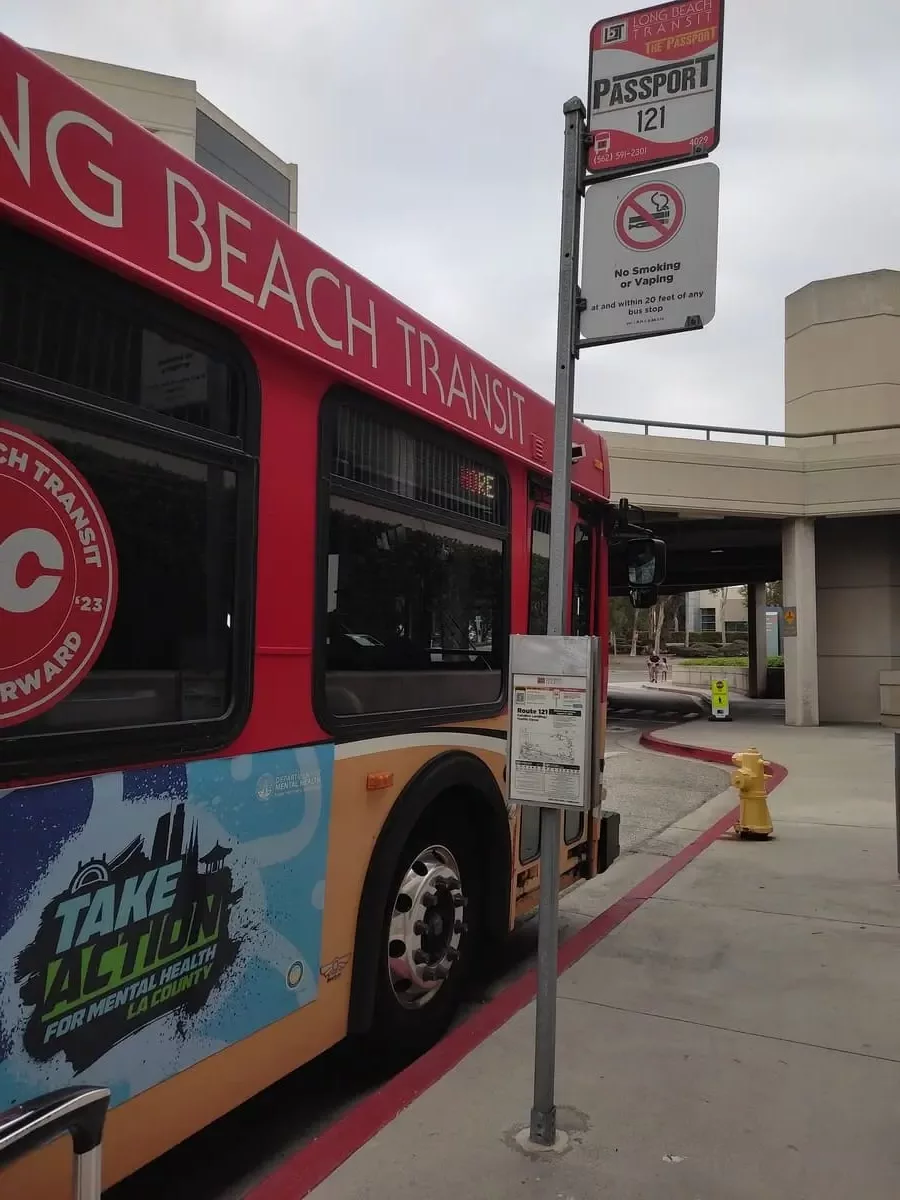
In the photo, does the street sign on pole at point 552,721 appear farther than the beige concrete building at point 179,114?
No

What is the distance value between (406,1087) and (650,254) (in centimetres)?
304

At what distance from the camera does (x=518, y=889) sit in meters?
4.61

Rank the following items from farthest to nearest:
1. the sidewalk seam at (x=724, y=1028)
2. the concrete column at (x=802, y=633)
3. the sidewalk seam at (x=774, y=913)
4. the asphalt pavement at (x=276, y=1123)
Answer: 1. the concrete column at (x=802, y=633)
2. the sidewalk seam at (x=774, y=913)
3. the sidewalk seam at (x=724, y=1028)
4. the asphalt pavement at (x=276, y=1123)

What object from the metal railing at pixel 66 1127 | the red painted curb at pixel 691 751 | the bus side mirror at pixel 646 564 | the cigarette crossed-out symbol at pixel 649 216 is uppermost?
the cigarette crossed-out symbol at pixel 649 216

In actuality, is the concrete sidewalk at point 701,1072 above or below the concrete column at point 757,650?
below

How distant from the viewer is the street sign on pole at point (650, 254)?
9.50ft

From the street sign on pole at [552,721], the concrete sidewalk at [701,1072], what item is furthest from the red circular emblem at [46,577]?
the concrete sidewalk at [701,1072]

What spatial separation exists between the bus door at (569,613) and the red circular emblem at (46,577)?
7.66 feet

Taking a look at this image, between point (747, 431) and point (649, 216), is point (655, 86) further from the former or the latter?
point (747, 431)

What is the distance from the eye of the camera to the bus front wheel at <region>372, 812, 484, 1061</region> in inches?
142

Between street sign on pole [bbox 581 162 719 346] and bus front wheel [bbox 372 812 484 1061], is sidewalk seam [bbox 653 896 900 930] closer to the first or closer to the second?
bus front wheel [bbox 372 812 484 1061]

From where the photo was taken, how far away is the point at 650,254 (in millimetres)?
2957

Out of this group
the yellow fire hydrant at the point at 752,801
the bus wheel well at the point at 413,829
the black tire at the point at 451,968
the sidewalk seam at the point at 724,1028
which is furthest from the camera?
the yellow fire hydrant at the point at 752,801

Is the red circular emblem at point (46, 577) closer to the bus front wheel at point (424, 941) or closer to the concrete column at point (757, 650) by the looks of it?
the bus front wheel at point (424, 941)
